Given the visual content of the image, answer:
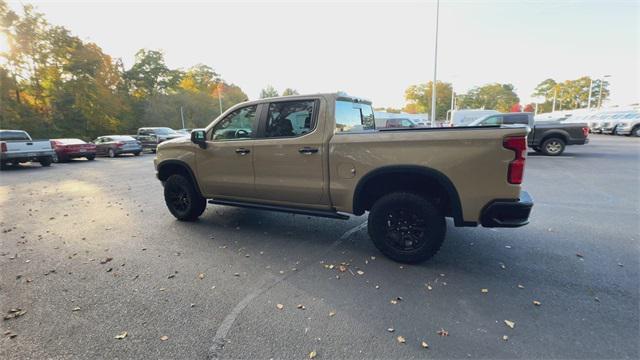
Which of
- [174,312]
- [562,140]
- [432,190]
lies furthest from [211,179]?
[562,140]

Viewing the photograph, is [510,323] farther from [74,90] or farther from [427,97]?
[427,97]

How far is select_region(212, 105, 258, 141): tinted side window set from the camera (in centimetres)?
434

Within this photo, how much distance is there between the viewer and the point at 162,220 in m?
5.38

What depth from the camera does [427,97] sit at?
265ft

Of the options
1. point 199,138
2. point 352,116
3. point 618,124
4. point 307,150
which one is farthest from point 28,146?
point 618,124

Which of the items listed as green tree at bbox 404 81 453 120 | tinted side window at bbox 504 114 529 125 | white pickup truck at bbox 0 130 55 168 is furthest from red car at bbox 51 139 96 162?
green tree at bbox 404 81 453 120

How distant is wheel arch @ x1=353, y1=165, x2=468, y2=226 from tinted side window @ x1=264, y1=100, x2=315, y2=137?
3.37ft

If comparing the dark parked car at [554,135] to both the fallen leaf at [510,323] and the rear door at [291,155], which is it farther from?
the fallen leaf at [510,323]

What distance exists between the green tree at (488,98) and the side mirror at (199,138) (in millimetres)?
89823

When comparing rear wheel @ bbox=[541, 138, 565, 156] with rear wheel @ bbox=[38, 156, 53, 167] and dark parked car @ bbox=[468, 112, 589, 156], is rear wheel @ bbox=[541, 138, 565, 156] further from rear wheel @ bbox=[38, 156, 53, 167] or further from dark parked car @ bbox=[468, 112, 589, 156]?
rear wheel @ bbox=[38, 156, 53, 167]

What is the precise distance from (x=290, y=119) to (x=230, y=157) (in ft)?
3.70

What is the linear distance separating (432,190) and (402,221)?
0.50 m

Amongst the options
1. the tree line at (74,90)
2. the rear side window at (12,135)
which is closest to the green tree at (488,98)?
the tree line at (74,90)

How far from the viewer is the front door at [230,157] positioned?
14.1 feet
